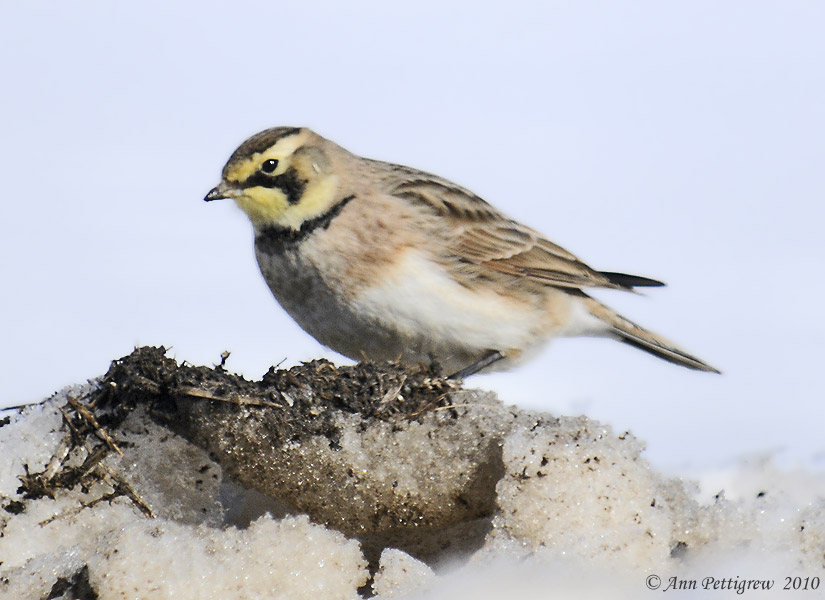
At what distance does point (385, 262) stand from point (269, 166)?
948mm

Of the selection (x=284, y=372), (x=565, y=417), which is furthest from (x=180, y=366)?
(x=565, y=417)

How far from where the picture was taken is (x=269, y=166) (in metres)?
6.53

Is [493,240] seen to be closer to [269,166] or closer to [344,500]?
[269,166]

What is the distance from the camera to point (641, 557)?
13.6 ft

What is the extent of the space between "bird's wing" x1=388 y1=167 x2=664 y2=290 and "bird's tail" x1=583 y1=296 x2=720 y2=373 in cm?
41

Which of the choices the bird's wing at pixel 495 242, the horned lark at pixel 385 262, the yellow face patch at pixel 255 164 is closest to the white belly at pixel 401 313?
the horned lark at pixel 385 262

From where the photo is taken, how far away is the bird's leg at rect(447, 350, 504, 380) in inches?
263

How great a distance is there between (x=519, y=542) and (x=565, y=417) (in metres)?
0.81

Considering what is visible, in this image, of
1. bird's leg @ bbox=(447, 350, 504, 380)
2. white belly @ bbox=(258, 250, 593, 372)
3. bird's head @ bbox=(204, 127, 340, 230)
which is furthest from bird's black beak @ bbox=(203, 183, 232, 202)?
bird's leg @ bbox=(447, 350, 504, 380)

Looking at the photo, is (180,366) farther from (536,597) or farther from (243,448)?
(536,597)

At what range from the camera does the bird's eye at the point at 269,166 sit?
6.51 meters

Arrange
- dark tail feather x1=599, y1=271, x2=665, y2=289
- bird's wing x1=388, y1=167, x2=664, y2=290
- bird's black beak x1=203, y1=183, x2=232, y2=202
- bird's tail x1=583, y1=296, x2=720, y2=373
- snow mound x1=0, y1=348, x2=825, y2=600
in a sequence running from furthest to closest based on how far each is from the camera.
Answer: bird's tail x1=583, y1=296, x2=720, y2=373, dark tail feather x1=599, y1=271, x2=665, y2=289, bird's wing x1=388, y1=167, x2=664, y2=290, bird's black beak x1=203, y1=183, x2=232, y2=202, snow mound x1=0, y1=348, x2=825, y2=600

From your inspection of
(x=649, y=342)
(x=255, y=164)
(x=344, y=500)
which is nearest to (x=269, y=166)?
(x=255, y=164)

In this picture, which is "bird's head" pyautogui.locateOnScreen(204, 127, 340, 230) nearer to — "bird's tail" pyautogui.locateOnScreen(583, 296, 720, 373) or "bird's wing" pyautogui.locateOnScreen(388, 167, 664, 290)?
"bird's wing" pyautogui.locateOnScreen(388, 167, 664, 290)
